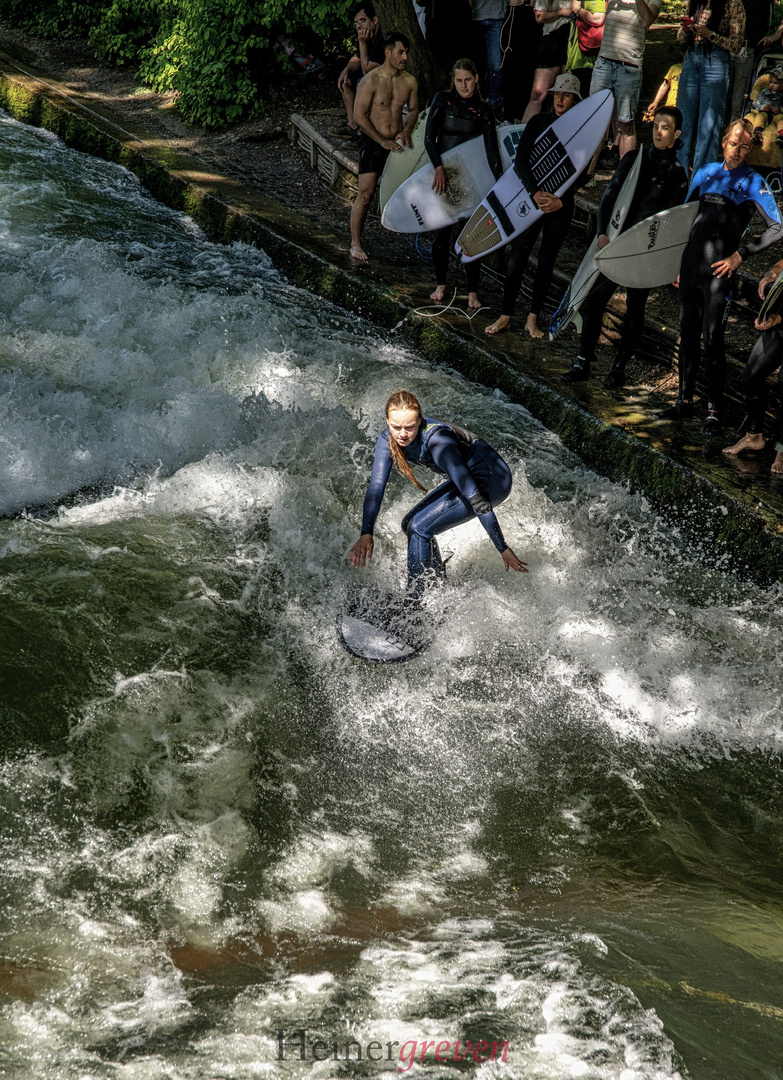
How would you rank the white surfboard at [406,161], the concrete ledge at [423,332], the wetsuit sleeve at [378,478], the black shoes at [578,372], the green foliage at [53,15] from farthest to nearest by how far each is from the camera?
the green foliage at [53,15]
the white surfboard at [406,161]
the black shoes at [578,372]
the concrete ledge at [423,332]
the wetsuit sleeve at [378,478]

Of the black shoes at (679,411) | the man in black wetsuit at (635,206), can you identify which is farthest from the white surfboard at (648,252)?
the black shoes at (679,411)

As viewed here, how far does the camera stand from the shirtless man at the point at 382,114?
7668mm

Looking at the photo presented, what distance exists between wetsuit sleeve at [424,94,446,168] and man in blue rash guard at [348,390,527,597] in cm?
369

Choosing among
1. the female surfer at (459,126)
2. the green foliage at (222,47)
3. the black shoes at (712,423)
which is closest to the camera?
the black shoes at (712,423)

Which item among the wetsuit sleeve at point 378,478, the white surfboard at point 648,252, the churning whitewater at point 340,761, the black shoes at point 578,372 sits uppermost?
the white surfboard at point 648,252

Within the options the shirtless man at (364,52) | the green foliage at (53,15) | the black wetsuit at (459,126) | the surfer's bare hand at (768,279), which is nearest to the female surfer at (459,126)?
the black wetsuit at (459,126)

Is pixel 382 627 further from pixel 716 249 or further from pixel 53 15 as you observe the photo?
pixel 53 15

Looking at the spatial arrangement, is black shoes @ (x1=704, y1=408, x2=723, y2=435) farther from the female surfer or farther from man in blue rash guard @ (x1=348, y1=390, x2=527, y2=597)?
the female surfer

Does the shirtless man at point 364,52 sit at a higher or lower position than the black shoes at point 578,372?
higher

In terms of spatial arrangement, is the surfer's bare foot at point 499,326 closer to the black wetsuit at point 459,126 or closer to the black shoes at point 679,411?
the black wetsuit at point 459,126

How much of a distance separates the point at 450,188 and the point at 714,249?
2819 mm

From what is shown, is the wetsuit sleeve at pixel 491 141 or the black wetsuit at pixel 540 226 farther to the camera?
the wetsuit sleeve at pixel 491 141

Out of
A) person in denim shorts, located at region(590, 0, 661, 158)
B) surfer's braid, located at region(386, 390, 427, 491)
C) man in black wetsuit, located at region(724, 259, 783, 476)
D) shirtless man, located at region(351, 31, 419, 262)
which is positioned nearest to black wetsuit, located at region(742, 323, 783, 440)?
man in black wetsuit, located at region(724, 259, 783, 476)

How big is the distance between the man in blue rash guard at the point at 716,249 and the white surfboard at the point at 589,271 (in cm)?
41
